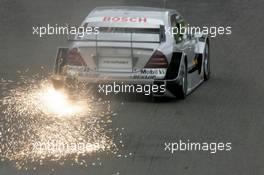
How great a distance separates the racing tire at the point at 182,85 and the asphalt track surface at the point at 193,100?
14 cm

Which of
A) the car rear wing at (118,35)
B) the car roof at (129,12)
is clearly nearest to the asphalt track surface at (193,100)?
the car rear wing at (118,35)

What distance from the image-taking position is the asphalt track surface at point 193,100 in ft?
30.8

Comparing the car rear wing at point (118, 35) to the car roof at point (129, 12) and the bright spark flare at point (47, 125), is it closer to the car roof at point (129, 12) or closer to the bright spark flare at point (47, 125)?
the car roof at point (129, 12)

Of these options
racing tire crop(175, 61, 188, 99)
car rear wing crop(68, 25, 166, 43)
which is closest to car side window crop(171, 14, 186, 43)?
racing tire crop(175, 61, 188, 99)

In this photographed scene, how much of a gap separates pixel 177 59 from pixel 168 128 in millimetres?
2026

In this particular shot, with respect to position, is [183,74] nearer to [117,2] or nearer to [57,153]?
[57,153]

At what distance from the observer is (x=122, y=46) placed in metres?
12.2

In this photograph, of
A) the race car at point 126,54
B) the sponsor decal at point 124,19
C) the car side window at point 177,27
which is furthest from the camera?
the car side window at point 177,27

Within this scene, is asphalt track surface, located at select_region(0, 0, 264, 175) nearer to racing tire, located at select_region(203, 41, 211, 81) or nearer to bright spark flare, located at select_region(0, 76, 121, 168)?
racing tire, located at select_region(203, 41, 211, 81)

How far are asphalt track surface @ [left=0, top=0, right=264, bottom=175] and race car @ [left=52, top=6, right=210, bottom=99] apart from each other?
301mm

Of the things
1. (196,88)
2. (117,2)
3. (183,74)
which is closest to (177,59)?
(183,74)

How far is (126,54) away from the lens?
40.2 ft

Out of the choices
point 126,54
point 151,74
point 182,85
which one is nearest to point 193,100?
point 182,85

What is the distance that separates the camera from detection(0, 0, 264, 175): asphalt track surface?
30.8 ft
